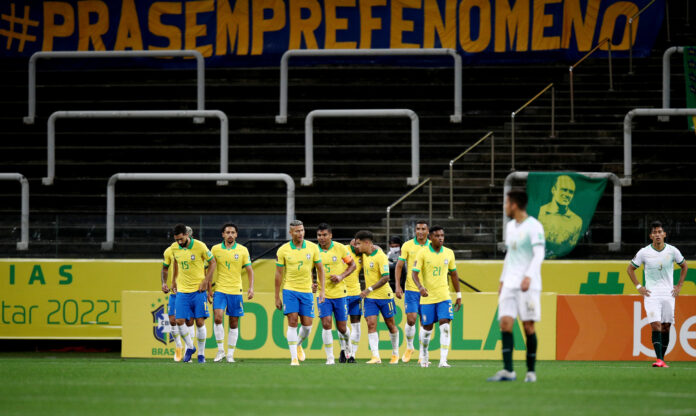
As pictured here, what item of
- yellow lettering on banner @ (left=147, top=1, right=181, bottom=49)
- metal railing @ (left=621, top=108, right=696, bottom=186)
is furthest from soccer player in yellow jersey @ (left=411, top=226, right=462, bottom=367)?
yellow lettering on banner @ (left=147, top=1, right=181, bottom=49)

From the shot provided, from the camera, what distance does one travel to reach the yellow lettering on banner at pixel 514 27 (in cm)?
2606

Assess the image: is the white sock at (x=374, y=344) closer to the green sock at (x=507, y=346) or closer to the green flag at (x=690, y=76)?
the green sock at (x=507, y=346)

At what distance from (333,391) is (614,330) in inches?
383

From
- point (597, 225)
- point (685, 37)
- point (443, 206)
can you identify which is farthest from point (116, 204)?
point (685, 37)

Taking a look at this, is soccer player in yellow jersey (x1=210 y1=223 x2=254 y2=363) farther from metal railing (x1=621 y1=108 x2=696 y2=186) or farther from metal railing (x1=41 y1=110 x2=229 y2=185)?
metal railing (x1=621 y1=108 x2=696 y2=186)

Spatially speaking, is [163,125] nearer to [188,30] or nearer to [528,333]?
[188,30]

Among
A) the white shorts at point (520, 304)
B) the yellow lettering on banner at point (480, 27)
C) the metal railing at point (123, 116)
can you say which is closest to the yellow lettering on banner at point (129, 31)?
the metal railing at point (123, 116)

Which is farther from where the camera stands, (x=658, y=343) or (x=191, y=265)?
(x=191, y=265)

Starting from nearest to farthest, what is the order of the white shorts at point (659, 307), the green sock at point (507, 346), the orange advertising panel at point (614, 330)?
1. the green sock at point (507, 346)
2. the white shorts at point (659, 307)
3. the orange advertising panel at point (614, 330)

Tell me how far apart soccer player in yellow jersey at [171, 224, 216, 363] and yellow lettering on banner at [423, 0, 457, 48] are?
10970mm

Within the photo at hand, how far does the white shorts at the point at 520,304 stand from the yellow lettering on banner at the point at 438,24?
51.0ft

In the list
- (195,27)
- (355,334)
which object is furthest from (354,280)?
(195,27)

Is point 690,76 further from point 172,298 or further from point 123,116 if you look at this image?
point 172,298

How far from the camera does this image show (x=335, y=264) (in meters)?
17.6
